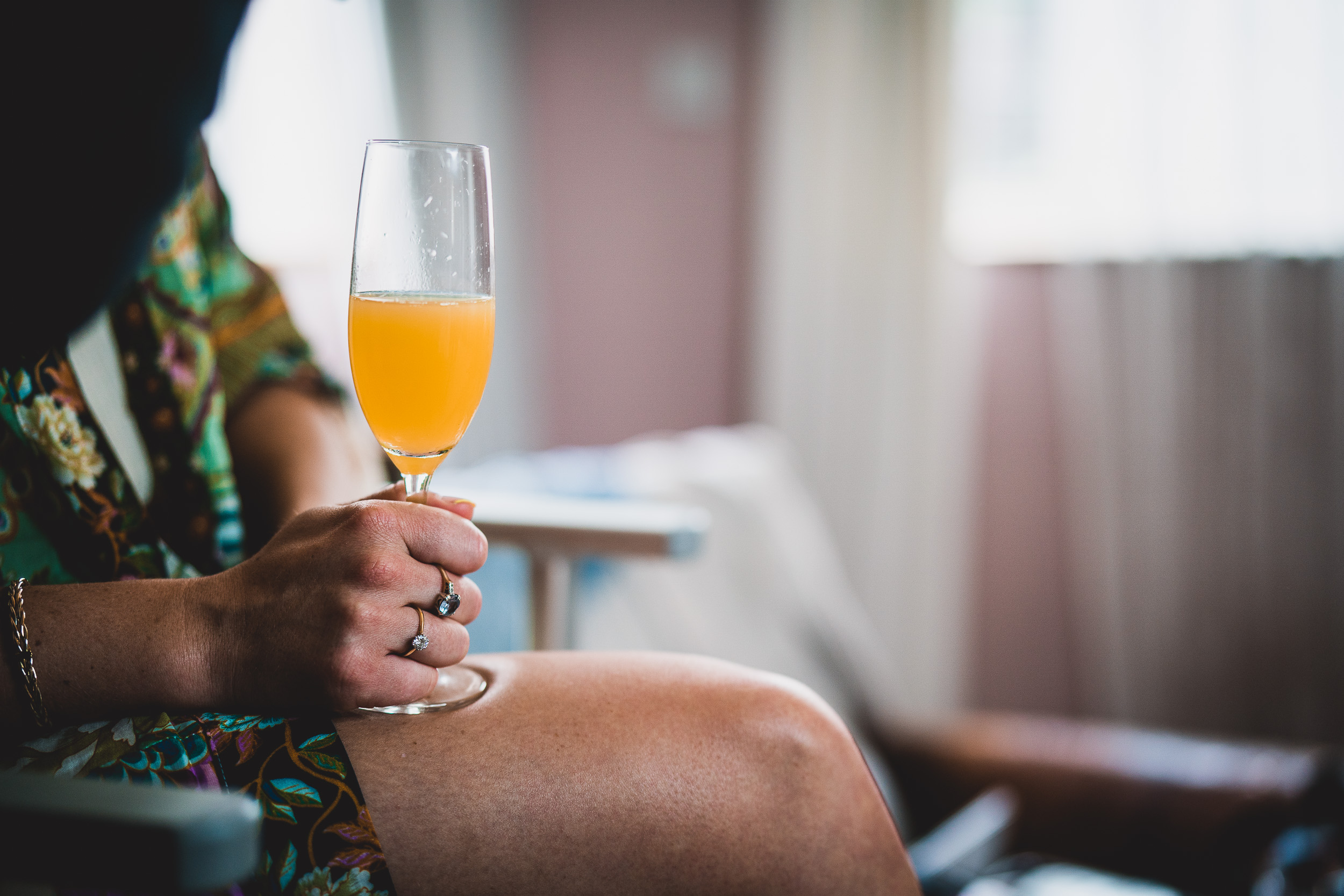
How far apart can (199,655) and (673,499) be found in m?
1.40

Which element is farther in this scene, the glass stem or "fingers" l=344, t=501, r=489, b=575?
the glass stem

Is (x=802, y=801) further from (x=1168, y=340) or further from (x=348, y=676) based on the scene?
(x=1168, y=340)

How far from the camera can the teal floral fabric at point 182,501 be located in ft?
2.07

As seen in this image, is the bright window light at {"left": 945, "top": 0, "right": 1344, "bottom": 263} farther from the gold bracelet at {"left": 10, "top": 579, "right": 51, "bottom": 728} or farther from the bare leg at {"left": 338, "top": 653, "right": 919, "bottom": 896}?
the gold bracelet at {"left": 10, "top": 579, "right": 51, "bottom": 728}

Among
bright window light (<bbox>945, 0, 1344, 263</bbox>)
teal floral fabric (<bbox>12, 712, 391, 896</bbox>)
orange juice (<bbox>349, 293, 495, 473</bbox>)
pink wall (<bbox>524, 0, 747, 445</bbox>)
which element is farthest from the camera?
pink wall (<bbox>524, 0, 747, 445</bbox>)

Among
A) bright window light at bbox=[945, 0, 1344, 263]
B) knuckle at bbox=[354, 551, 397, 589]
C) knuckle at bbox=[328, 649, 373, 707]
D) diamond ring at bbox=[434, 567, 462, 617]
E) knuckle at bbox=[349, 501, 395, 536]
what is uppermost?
bright window light at bbox=[945, 0, 1344, 263]

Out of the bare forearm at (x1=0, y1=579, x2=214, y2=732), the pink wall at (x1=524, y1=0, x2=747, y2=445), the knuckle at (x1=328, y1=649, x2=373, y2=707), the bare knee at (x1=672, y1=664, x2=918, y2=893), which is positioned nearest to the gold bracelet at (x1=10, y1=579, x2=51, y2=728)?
the bare forearm at (x1=0, y1=579, x2=214, y2=732)

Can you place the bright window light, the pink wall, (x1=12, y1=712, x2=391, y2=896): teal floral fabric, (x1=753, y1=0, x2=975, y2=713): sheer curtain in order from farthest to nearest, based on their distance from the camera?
1. the pink wall
2. (x1=753, y1=0, x2=975, y2=713): sheer curtain
3. the bright window light
4. (x1=12, y1=712, x2=391, y2=896): teal floral fabric

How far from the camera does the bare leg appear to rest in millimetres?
647

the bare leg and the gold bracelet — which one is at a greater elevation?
the gold bracelet

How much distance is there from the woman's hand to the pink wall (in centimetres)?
280

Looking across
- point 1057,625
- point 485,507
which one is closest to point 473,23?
point 485,507

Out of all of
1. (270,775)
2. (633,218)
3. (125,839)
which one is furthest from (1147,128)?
(125,839)

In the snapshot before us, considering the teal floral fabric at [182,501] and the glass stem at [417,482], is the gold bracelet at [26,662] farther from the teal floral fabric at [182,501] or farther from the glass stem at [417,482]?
the glass stem at [417,482]
